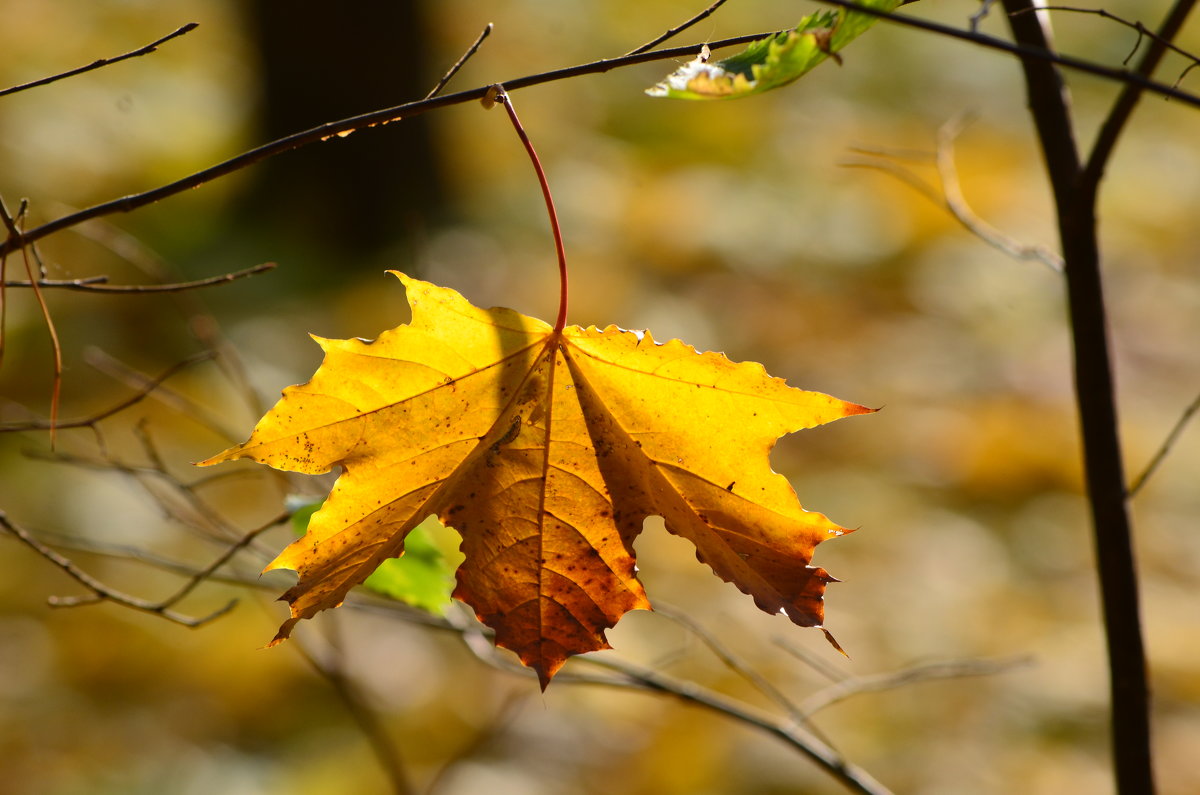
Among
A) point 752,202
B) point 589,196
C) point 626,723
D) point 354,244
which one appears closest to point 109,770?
point 626,723

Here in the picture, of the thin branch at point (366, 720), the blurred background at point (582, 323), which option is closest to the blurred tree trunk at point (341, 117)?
the blurred background at point (582, 323)

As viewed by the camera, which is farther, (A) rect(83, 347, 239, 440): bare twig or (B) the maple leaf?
(A) rect(83, 347, 239, 440): bare twig

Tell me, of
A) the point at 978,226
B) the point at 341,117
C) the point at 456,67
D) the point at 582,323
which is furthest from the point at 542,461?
the point at 341,117

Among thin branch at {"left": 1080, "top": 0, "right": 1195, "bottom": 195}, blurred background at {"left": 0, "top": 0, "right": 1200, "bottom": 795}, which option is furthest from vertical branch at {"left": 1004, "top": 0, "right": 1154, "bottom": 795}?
blurred background at {"left": 0, "top": 0, "right": 1200, "bottom": 795}

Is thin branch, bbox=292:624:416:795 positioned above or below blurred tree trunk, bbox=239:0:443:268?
below

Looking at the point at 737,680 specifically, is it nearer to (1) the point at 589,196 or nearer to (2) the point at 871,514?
(2) the point at 871,514

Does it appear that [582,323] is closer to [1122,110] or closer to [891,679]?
[891,679]

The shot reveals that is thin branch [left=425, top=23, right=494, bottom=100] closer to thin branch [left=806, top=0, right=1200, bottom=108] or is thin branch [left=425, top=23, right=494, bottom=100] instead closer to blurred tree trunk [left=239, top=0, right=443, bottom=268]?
thin branch [left=806, top=0, right=1200, bottom=108]

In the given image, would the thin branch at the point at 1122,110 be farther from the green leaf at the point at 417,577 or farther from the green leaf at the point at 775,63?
the green leaf at the point at 417,577
